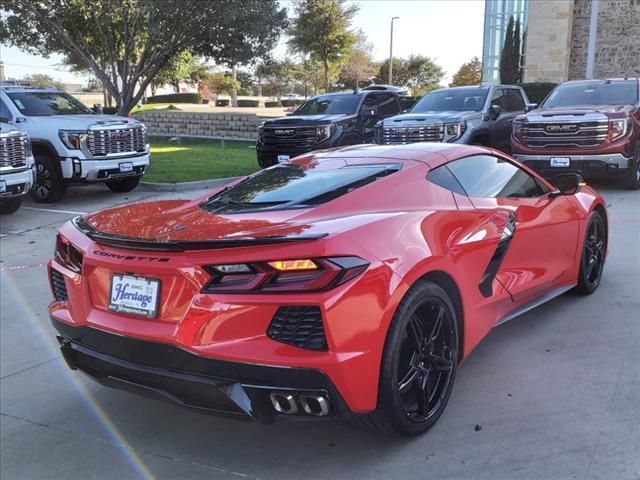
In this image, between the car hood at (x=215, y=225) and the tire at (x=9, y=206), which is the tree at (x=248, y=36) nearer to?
the tire at (x=9, y=206)

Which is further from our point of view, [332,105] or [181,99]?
[181,99]

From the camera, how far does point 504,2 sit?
108 feet

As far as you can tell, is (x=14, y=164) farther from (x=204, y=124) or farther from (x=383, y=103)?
(x=204, y=124)

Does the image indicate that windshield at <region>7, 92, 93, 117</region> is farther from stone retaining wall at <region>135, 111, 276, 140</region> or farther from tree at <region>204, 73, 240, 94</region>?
tree at <region>204, 73, 240, 94</region>

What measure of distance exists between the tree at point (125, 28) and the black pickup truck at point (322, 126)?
21.3 ft

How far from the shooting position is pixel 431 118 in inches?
464

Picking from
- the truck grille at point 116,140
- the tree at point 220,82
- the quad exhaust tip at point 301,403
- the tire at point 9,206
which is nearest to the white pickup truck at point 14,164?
the tire at point 9,206

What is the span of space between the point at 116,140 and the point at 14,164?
2.19 meters

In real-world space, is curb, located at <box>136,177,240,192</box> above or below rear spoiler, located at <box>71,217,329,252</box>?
below

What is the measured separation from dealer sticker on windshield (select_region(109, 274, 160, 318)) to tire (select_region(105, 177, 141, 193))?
9409 mm

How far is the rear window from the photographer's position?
3.51m

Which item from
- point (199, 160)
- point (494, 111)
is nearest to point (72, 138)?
point (199, 160)

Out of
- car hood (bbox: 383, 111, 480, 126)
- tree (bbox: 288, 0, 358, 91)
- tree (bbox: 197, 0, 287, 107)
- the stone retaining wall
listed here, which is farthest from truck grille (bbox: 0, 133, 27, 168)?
tree (bbox: 288, 0, 358, 91)

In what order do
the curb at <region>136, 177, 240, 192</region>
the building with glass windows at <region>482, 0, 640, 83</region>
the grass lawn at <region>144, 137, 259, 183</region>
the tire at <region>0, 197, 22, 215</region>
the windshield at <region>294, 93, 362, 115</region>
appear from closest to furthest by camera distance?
the tire at <region>0, 197, 22, 215</region>, the curb at <region>136, 177, 240, 192</region>, the grass lawn at <region>144, 137, 259, 183</region>, the windshield at <region>294, 93, 362, 115</region>, the building with glass windows at <region>482, 0, 640, 83</region>
